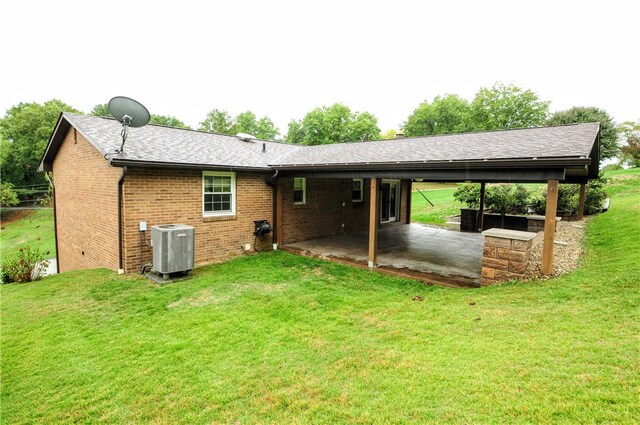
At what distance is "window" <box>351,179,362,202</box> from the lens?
13.7 metres

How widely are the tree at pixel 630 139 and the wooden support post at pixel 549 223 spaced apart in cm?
3414

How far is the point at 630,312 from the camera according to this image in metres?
4.00

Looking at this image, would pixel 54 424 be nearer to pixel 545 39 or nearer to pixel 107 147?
pixel 107 147

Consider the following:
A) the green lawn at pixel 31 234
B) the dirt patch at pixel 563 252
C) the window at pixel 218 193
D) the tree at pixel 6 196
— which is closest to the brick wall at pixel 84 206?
the window at pixel 218 193

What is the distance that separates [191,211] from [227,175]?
1501 millimetres

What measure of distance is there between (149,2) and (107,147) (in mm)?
7871

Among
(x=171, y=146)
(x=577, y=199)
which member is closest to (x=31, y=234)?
(x=171, y=146)

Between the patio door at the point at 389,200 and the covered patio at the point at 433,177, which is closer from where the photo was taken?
the covered patio at the point at 433,177

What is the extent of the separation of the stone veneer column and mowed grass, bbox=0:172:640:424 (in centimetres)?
37

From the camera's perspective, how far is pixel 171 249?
709 cm

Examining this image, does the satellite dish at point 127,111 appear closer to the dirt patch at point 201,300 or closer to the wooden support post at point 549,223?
the dirt patch at point 201,300

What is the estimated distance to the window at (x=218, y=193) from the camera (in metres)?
8.94

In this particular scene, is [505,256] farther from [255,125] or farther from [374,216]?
[255,125]

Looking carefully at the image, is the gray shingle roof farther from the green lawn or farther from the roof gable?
the green lawn
